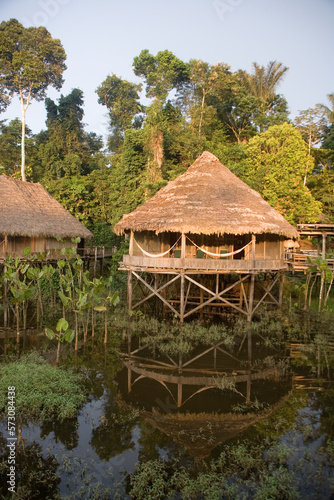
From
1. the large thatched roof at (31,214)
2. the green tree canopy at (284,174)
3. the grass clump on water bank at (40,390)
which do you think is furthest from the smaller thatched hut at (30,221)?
the green tree canopy at (284,174)

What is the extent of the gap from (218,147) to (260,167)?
11.7 ft

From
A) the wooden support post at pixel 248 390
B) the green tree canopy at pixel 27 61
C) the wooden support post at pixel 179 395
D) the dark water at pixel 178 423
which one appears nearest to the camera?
the dark water at pixel 178 423

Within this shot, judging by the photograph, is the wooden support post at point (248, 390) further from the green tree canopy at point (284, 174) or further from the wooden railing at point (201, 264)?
the green tree canopy at point (284, 174)

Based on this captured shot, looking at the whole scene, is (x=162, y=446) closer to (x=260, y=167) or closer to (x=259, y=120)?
(x=260, y=167)

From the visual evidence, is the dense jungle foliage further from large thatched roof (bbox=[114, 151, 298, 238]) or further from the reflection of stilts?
the reflection of stilts

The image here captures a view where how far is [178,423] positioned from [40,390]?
3.37 m

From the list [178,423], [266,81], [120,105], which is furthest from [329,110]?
[178,423]

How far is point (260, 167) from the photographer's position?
968 inches

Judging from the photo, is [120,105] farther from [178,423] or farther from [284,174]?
[178,423]

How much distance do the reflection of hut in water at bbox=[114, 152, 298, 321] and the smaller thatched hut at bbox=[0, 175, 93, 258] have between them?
18.3 ft

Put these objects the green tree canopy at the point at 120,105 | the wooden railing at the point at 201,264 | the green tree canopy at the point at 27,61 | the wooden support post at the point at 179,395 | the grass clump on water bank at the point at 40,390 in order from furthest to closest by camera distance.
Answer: the green tree canopy at the point at 120,105 < the green tree canopy at the point at 27,61 < the wooden railing at the point at 201,264 < the wooden support post at the point at 179,395 < the grass clump on water bank at the point at 40,390

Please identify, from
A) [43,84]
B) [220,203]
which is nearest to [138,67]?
[43,84]

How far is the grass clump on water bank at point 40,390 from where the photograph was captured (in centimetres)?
804

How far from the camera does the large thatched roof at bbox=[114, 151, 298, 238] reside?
14266 mm
